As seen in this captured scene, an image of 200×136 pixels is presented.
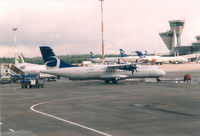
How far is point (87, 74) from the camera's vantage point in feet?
222

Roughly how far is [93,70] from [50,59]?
32.2 ft

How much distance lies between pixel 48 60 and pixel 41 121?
39865mm

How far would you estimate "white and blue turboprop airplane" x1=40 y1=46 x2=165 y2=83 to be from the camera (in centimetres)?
6575

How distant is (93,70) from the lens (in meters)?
68.8

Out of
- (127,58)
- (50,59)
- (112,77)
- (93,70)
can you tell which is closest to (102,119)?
(50,59)

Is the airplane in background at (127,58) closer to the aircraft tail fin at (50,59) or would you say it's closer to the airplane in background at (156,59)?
the airplane in background at (156,59)

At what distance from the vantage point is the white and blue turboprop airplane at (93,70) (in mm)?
65750

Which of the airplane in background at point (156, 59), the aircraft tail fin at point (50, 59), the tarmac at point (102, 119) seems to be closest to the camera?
the tarmac at point (102, 119)

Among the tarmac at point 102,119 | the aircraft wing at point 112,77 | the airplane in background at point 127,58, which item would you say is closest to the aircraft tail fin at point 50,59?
the aircraft wing at point 112,77

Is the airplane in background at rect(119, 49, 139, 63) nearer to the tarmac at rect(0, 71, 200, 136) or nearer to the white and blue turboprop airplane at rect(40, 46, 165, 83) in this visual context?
the white and blue turboprop airplane at rect(40, 46, 165, 83)

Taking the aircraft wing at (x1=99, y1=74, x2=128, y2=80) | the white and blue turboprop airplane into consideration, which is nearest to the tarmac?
the white and blue turboprop airplane

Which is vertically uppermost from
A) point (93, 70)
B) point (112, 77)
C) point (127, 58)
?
point (127, 58)

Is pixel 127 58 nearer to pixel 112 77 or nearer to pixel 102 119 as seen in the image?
pixel 112 77

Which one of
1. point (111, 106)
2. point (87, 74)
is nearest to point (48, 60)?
point (87, 74)
